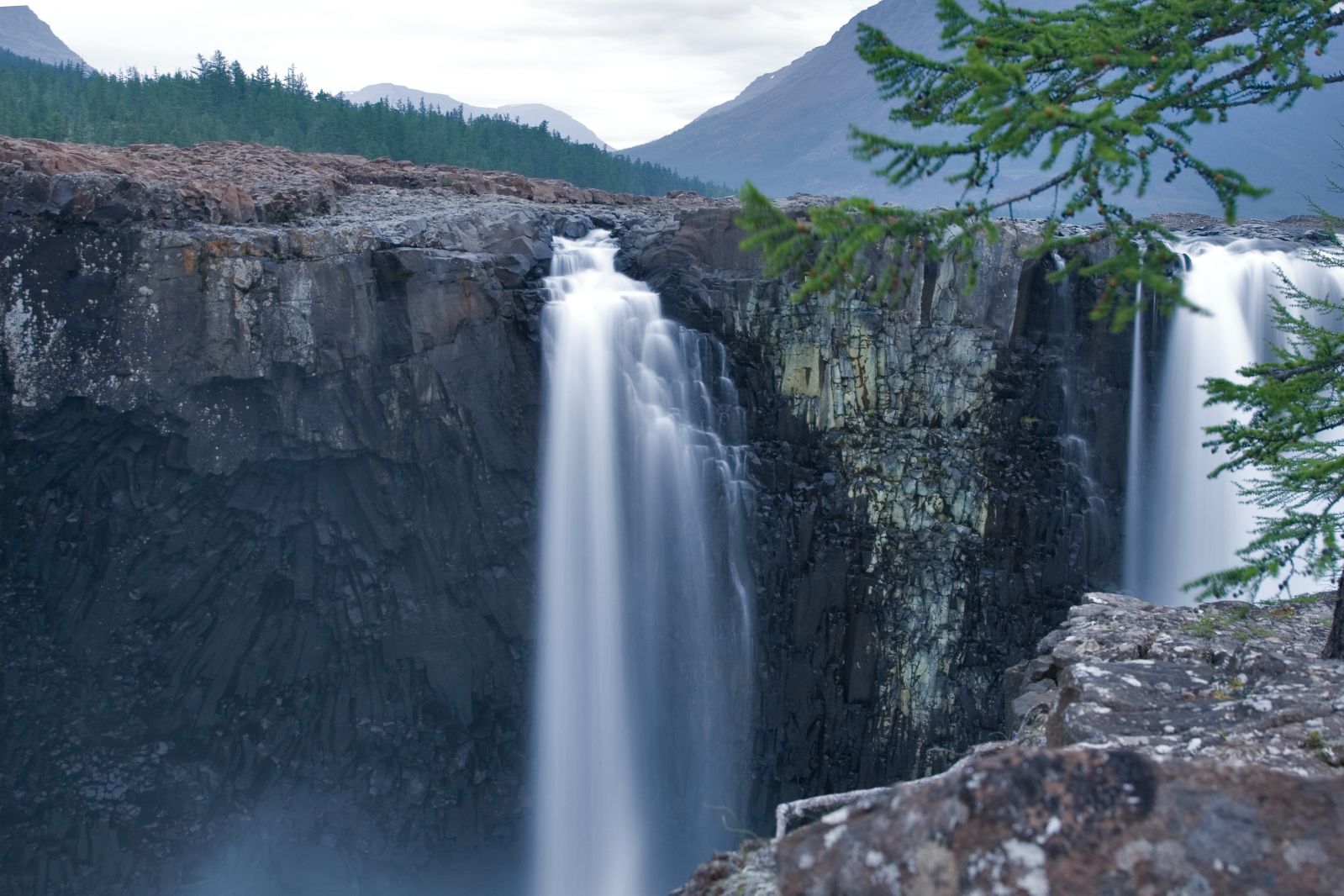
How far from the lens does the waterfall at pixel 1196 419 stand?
20.5m

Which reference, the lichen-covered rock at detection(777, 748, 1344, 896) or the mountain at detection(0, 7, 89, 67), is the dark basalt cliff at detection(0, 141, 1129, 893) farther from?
the mountain at detection(0, 7, 89, 67)

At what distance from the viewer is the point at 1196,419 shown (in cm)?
2108

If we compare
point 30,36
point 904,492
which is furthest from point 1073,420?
point 30,36

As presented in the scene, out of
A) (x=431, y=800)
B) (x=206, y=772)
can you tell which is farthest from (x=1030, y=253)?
(x=206, y=772)

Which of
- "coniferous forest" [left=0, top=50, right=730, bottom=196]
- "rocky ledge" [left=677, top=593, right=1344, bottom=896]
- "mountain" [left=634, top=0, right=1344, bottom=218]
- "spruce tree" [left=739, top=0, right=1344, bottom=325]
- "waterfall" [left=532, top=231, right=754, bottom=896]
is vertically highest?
"mountain" [left=634, top=0, right=1344, bottom=218]

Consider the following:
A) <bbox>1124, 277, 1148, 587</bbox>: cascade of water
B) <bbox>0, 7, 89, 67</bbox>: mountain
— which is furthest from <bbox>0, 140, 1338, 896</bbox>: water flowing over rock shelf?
<bbox>0, 7, 89, 67</bbox>: mountain

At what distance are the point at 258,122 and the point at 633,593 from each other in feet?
115

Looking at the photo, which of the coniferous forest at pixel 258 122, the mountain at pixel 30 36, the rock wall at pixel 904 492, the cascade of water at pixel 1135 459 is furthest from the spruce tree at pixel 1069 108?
the mountain at pixel 30 36

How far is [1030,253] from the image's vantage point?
5.87 metres

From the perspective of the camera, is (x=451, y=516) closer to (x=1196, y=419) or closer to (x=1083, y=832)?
(x=1196, y=419)

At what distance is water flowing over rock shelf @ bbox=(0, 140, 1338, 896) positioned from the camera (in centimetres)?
1800

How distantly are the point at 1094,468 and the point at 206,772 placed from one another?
20833mm

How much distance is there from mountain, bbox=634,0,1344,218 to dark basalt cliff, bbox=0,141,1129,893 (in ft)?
179

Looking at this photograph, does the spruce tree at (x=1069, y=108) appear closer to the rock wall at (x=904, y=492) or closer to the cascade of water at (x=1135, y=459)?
the rock wall at (x=904, y=492)
